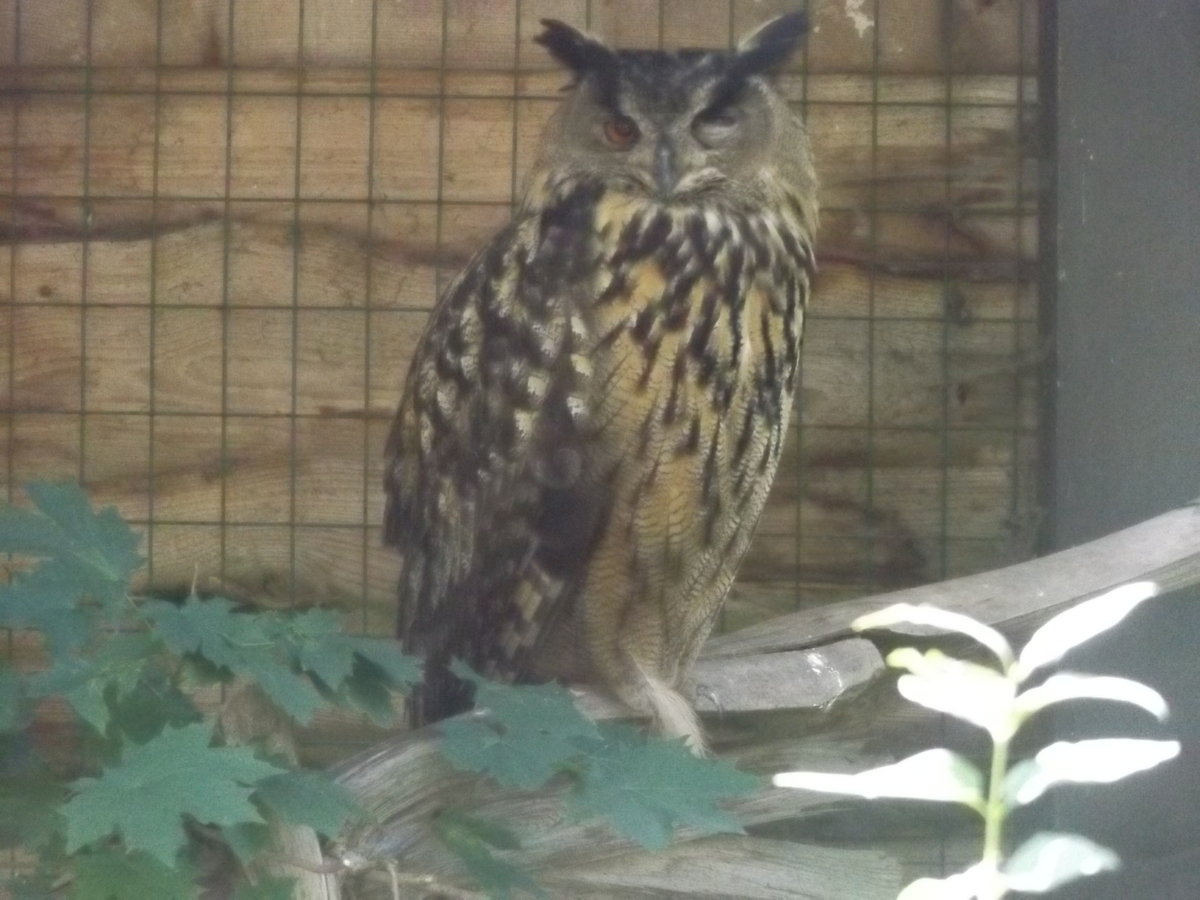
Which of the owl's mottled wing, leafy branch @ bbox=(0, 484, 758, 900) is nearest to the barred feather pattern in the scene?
the owl's mottled wing

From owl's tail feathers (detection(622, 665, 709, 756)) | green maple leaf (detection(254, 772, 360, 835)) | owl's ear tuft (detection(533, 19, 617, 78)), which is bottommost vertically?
owl's tail feathers (detection(622, 665, 709, 756))

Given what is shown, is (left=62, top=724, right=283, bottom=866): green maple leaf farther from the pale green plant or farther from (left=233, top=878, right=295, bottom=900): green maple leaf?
the pale green plant

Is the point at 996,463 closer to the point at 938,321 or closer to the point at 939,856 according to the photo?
the point at 938,321

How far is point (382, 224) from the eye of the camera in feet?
8.32

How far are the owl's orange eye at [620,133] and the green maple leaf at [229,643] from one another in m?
1.04

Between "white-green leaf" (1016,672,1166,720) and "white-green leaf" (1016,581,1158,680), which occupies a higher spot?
"white-green leaf" (1016,581,1158,680)

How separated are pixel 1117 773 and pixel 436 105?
185 cm

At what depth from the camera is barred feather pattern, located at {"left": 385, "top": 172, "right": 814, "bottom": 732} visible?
182cm

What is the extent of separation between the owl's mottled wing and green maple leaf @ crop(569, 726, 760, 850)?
0.69m

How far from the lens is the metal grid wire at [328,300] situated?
8.27 feet

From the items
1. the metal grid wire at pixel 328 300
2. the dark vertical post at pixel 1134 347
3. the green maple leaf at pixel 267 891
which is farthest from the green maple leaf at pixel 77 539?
the dark vertical post at pixel 1134 347

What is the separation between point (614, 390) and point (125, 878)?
95 centimetres

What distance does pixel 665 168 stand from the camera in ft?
6.29

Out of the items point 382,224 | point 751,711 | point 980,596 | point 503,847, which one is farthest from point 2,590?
point 382,224
